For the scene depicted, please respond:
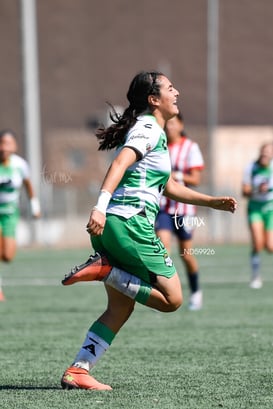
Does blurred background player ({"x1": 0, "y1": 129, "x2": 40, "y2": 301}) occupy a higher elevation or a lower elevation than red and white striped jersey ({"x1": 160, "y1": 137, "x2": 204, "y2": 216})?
lower

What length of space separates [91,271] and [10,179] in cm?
751

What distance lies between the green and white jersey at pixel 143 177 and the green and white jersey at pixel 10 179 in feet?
23.6

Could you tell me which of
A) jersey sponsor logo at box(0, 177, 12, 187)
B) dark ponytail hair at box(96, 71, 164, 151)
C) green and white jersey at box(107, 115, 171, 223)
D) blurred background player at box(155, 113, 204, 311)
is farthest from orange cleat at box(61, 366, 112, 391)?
jersey sponsor logo at box(0, 177, 12, 187)

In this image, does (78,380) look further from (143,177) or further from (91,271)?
(143,177)

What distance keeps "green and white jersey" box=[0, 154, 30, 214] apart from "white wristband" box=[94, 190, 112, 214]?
24.9ft

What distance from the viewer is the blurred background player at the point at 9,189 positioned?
515 inches

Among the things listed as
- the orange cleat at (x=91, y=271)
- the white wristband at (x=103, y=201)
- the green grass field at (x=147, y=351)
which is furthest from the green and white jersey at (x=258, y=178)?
the white wristband at (x=103, y=201)

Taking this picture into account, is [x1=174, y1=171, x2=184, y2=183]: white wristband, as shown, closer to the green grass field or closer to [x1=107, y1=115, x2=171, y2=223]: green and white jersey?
the green grass field

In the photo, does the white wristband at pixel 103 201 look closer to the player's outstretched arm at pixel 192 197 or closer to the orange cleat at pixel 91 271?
the orange cleat at pixel 91 271

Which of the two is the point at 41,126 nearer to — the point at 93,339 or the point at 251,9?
the point at 251,9

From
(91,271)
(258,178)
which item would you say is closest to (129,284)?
(91,271)

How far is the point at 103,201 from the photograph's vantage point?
5773mm

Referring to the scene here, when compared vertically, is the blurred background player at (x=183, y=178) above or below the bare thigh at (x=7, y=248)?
above

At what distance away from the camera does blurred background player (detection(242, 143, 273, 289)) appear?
14.3 meters
